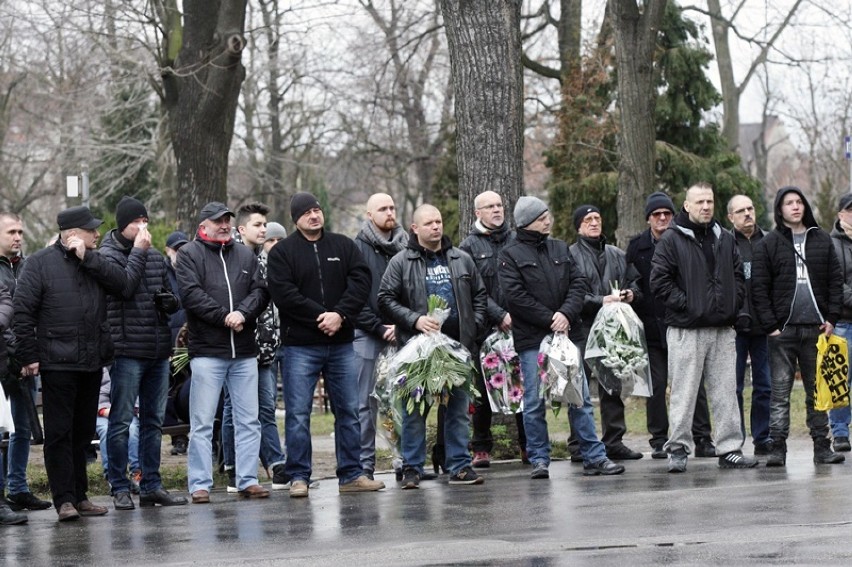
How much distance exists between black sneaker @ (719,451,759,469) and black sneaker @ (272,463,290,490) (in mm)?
3559

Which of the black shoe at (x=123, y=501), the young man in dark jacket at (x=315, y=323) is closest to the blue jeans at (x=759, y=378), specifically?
the young man in dark jacket at (x=315, y=323)

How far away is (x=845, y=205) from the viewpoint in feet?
42.6

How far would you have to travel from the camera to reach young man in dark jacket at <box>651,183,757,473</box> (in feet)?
38.0

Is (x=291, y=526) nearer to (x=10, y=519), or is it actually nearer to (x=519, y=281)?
(x=10, y=519)

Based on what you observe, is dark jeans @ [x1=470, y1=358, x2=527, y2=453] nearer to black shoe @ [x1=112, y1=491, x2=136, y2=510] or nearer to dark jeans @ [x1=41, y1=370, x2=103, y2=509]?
black shoe @ [x1=112, y1=491, x2=136, y2=510]

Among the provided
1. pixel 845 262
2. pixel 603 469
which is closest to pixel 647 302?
pixel 845 262

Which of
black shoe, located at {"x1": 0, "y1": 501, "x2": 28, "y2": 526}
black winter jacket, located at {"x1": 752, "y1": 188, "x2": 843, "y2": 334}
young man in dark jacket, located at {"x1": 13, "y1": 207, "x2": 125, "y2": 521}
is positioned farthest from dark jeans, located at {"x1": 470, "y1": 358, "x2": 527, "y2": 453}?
black shoe, located at {"x1": 0, "y1": 501, "x2": 28, "y2": 526}

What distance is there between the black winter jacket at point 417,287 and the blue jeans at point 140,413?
6.06 ft

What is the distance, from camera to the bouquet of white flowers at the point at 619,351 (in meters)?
12.4

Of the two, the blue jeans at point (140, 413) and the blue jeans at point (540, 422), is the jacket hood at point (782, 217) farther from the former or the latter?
the blue jeans at point (140, 413)

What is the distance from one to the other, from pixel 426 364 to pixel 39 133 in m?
41.3

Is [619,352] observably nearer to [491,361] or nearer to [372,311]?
[491,361]

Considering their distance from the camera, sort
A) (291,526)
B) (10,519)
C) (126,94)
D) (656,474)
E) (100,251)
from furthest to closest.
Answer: (126,94), (656,474), (100,251), (10,519), (291,526)

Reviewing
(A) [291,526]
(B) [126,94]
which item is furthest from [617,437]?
(B) [126,94]
